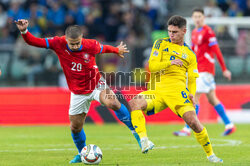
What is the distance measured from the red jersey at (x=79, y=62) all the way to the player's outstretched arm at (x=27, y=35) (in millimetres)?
121

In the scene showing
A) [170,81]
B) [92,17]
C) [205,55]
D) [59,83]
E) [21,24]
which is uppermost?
[21,24]

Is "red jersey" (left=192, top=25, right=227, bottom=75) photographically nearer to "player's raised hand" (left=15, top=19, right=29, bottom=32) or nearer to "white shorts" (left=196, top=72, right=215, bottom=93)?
"white shorts" (left=196, top=72, right=215, bottom=93)

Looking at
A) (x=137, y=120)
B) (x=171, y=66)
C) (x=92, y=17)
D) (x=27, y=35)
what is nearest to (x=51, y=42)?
Result: (x=27, y=35)

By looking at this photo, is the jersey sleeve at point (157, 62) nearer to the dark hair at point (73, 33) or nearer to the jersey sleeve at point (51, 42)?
the dark hair at point (73, 33)

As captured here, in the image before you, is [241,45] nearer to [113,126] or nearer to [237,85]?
[237,85]

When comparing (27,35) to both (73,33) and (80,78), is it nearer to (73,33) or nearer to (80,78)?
(73,33)

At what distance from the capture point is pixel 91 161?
23.4ft

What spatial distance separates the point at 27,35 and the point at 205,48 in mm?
5427

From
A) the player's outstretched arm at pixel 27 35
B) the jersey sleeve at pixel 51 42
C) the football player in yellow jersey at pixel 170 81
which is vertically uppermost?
the player's outstretched arm at pixel 27 35

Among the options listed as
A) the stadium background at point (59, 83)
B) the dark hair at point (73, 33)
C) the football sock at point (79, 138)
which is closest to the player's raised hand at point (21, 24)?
the dark hair at point (73, 33)

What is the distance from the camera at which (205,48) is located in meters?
11.6

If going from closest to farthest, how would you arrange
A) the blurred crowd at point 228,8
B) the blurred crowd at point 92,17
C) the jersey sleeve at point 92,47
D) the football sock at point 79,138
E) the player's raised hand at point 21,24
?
the player's raised hand at point 21,24 < the jersey sleeve at point 92,47 < the football sock at point 79,138 < the blurred crowd at point 92,17 < the blurred crowd at point 228,8

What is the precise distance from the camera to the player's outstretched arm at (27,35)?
7.26 m

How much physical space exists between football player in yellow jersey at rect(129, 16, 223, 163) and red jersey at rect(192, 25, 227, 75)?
3.81 meters
